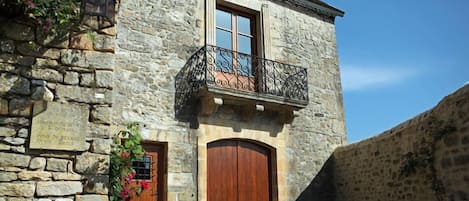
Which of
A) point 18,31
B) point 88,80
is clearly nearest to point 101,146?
point 88,80

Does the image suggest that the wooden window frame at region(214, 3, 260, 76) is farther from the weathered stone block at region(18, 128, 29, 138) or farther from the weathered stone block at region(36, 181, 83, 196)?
the weathered stone block at region(18, 128, 29, 138)

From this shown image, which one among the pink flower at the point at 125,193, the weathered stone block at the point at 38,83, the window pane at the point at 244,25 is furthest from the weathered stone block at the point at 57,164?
the window pane at the point at 244,25

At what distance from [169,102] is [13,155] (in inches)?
139

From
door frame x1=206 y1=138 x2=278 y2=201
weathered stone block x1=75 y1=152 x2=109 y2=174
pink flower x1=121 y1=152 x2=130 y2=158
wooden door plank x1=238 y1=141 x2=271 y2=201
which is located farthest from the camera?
door frame x1=206 y1=138 x2=278 y2=201

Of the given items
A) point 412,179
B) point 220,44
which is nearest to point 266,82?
point 220,44

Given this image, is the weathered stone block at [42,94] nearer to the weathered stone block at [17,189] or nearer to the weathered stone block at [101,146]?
the weathered stone block at [101,146]

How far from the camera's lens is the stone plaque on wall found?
151 inches

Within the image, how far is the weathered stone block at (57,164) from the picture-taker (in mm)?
3840

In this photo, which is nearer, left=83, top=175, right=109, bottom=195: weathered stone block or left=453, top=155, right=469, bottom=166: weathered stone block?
left=83, top=175, right=109, bottom=195: weathered stone block

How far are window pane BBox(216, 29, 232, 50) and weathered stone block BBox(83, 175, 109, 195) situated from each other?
4476 mm

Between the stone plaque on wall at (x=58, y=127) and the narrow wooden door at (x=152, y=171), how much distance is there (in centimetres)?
280

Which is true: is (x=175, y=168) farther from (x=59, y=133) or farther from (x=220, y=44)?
(x=59, y=133)

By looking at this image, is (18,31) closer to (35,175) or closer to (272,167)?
(35,175)

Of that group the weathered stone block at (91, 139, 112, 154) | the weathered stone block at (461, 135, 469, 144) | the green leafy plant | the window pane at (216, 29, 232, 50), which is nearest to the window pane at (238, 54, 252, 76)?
the window pane at (216, 29, 232, 50)
